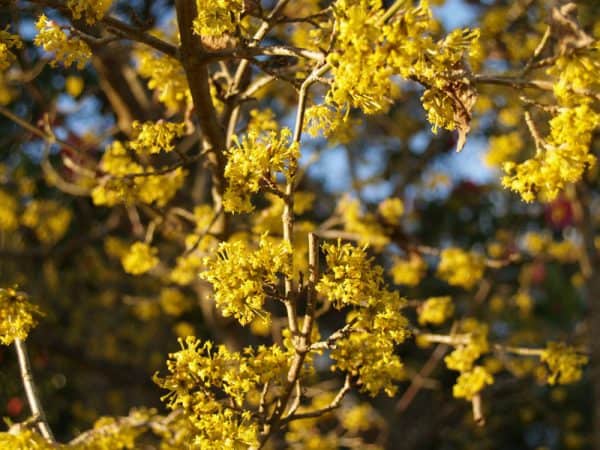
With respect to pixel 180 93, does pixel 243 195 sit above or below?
below

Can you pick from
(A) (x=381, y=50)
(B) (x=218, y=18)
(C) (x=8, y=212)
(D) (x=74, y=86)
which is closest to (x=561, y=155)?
(A) (x=381, y=50)

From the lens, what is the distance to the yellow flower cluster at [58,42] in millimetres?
1864

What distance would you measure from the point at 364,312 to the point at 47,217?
13.3 ft

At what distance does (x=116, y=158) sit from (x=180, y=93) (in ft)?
1.51

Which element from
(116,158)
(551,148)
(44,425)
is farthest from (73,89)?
(551,148)

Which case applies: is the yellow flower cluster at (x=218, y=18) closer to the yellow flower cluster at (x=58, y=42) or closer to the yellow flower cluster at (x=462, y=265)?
the yellow flower cluster at (x=58, y=42)

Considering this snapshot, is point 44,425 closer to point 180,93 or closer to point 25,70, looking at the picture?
point 180,93

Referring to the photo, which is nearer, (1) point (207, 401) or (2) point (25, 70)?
(1) point (207, 401)

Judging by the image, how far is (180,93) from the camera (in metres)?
2.46

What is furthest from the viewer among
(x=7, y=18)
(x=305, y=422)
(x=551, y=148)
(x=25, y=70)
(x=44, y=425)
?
(x=25, y=70)

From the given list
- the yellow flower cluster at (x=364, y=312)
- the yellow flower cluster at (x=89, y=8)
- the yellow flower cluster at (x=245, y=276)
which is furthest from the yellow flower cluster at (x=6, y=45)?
the yellow flower cluster at (x=364, y=312)

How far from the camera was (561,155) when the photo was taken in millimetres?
1729

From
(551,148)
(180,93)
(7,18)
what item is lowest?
(551,148)

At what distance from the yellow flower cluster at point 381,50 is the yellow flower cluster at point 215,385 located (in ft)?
2.32
